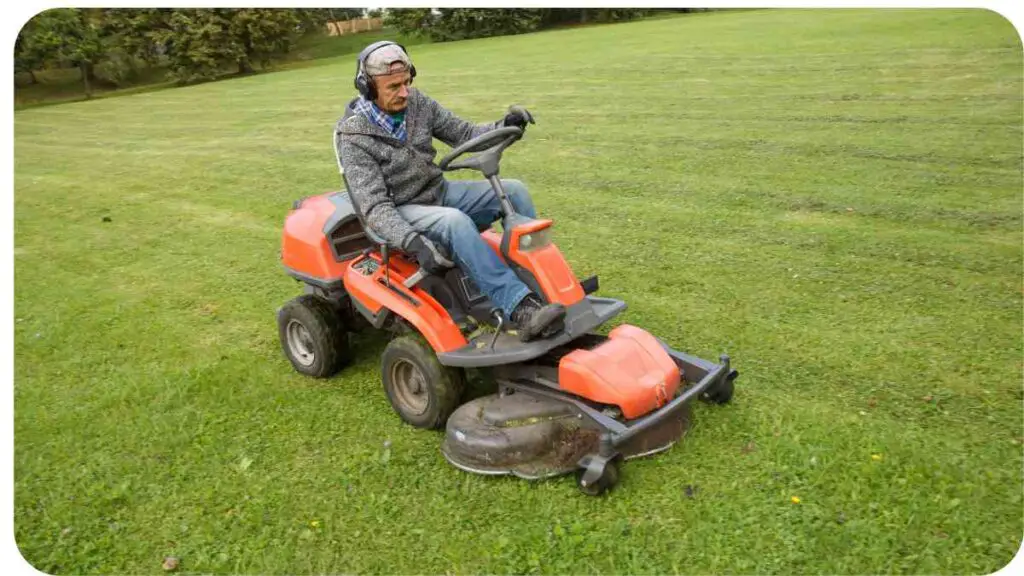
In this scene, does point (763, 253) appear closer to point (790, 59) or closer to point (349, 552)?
point (349, 552)

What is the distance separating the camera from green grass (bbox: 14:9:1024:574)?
9.93 ft

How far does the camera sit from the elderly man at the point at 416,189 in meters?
3.53

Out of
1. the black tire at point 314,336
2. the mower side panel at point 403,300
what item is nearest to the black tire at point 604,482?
the mower side panel at point 403,300

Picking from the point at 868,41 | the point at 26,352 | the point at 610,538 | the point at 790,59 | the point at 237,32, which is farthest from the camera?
the point at 237,32

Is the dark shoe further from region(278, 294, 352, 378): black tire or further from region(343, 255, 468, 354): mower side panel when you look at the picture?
region(278, 294, 352, 378): black tire

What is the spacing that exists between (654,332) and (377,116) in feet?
6.84

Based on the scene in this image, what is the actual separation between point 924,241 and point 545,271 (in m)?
3.53

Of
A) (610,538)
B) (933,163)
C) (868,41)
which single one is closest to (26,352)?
(610,538)

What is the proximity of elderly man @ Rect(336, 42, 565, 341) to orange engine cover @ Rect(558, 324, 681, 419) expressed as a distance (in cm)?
22

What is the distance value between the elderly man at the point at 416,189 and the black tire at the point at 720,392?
84 centimetres

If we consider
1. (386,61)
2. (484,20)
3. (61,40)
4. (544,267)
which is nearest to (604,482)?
(544,267)

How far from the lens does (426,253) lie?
3.54m

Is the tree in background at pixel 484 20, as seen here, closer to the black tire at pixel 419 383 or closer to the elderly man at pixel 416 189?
Answer: the elderly man at pixel 416 189

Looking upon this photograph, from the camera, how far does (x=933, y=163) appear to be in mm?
7379
